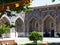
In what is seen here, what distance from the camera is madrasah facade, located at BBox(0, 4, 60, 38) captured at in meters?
27.9

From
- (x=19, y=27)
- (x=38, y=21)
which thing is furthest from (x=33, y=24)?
(x=19, y=27)

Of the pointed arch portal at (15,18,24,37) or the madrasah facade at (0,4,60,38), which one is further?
the pointed arch portal at (15,18,24,37)

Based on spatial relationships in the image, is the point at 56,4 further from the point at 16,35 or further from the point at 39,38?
the point at 39,38

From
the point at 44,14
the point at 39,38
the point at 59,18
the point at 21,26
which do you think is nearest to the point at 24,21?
the point at 21,26

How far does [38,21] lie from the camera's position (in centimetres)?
2912

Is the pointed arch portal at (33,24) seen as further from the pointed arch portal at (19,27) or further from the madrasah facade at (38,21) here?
the pointed arch portal at (19,27)

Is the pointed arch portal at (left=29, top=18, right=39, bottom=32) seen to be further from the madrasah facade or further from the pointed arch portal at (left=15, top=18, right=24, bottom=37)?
the pointed arch portal at (left=15, top=18, right=24, bottom=37)

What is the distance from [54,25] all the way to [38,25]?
2.21 m

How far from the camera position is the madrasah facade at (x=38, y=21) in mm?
27875

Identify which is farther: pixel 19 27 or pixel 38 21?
pixel 19 27

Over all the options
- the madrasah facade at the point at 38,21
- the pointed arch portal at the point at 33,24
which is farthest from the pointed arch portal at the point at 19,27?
the pointed arch portal at the point at 33,24

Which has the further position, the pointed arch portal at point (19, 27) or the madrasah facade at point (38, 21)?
the pointed arch portal at point (19, 27)

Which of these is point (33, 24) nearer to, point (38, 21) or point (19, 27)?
point (38, 21)

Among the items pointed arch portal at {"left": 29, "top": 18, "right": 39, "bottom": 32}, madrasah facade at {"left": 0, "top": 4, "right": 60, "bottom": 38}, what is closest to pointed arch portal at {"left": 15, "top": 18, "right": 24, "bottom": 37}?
madrasah facade at {"left": 0, "top": 4, "right": 60, "bottom": 38}
